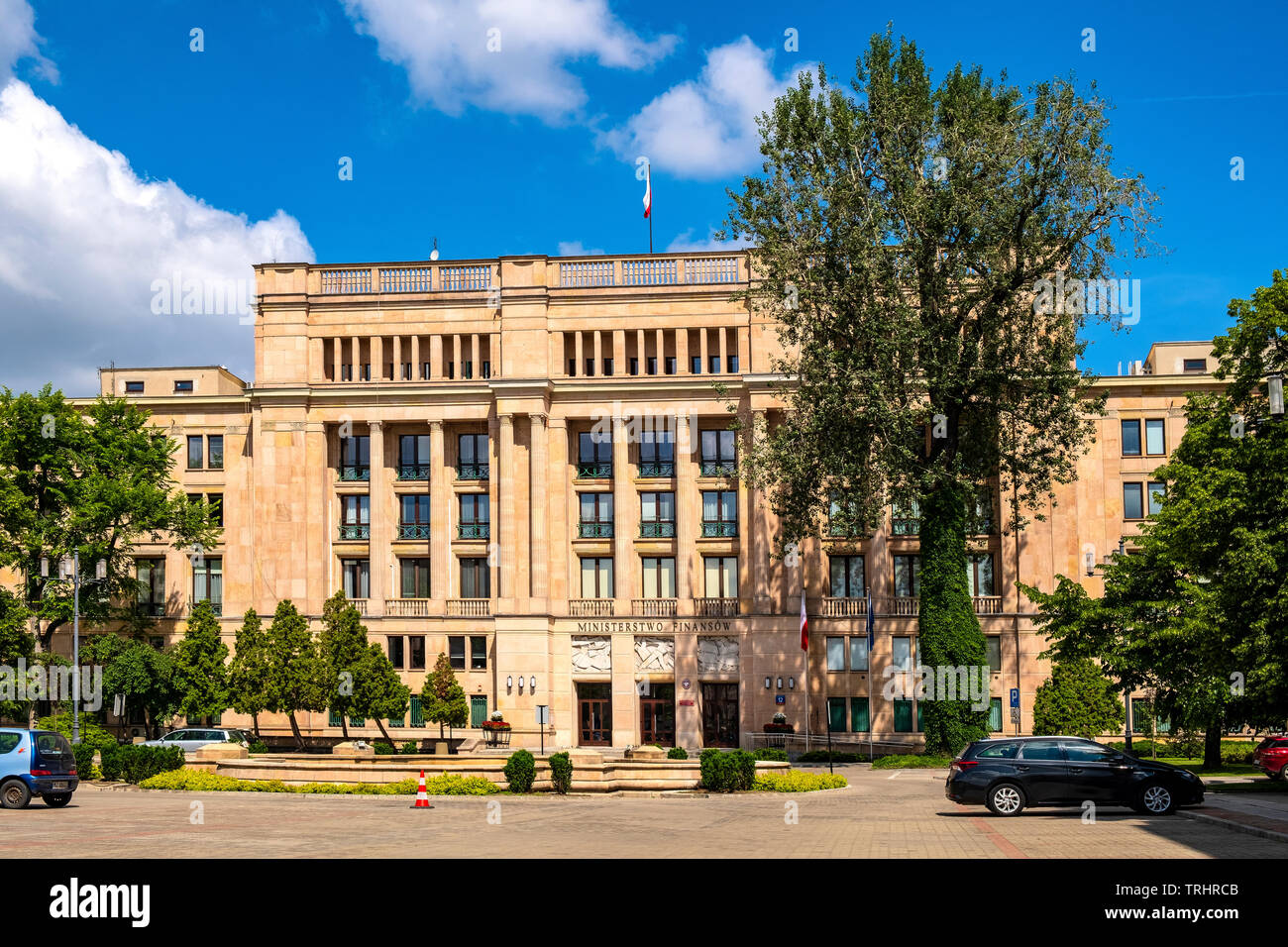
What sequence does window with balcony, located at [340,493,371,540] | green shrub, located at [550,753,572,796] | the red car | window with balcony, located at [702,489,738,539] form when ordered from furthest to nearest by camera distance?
window with balcony, located at [340,493,371,540]
window with balcony, located at [702,489,738,539]
the red car
green shrub, located at [550,753,572,796]

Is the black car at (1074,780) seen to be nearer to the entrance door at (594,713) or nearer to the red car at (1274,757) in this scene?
the red car at (1274,757)

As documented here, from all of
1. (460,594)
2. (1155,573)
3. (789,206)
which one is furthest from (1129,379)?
(460,594)

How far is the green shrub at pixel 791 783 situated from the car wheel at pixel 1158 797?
38.5 ft

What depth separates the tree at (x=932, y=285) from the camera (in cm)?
4394

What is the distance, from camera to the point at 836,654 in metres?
61.9

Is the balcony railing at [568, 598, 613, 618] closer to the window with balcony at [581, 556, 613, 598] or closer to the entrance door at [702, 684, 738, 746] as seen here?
the window with balcony at [581, 556, 613, 598]

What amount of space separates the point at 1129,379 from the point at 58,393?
53166 mm

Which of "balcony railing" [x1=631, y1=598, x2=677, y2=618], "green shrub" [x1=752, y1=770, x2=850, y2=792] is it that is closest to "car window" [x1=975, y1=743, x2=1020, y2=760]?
"green shrub" [x1=752, y1=770, x2=850, y2=792]

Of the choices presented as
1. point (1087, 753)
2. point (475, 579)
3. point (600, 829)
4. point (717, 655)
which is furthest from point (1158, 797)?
point (475, 579)

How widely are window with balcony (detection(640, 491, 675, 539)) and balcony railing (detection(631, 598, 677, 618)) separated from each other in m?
3.33

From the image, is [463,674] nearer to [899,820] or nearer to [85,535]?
[85,535]

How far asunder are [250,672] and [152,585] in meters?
13.9

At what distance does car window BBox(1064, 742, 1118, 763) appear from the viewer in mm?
26438

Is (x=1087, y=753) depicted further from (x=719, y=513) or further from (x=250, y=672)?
(x=250, y=672)
